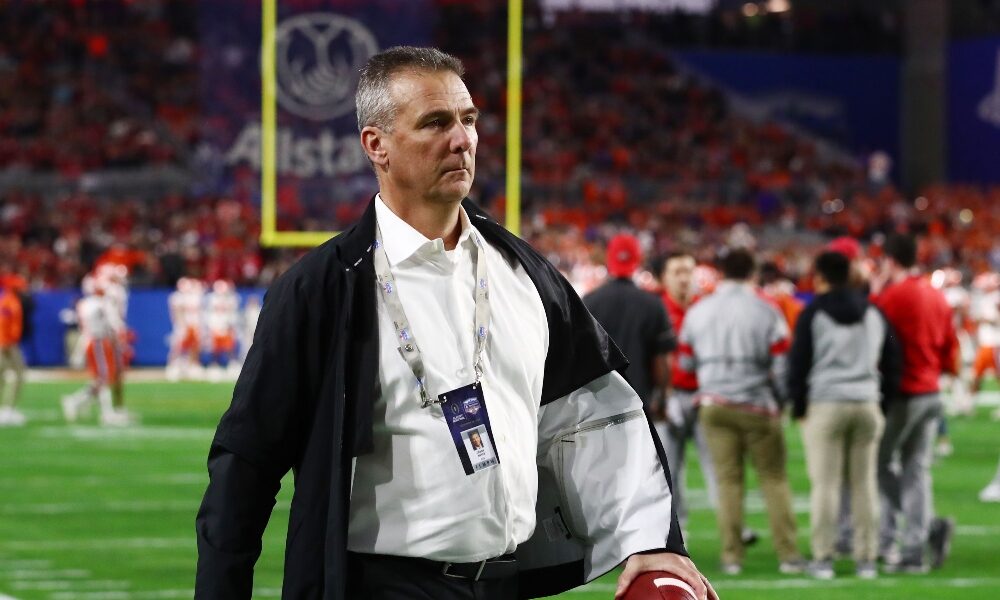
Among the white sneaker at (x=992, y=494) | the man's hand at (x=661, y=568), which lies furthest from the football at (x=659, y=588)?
the white sneaker at (x=992, y=494)

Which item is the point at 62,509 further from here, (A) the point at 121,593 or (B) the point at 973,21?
(B) the point at 973,21

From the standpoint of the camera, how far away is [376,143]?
3451 millimetres

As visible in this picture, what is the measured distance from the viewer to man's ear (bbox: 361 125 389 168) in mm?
3438

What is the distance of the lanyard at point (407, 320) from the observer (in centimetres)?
330

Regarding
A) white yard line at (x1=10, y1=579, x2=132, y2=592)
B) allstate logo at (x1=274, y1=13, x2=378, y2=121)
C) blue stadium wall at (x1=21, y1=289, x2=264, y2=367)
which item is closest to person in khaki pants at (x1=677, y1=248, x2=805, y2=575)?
white yard line at (x1=10, y1=579, x2=132, y2=592)

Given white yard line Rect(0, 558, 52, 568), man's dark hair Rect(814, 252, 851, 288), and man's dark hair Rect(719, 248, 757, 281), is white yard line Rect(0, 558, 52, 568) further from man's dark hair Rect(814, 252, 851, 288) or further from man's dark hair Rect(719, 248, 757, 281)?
man's dark hair Rect(814, 252, 851, 288)

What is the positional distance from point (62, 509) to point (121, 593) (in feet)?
12.6

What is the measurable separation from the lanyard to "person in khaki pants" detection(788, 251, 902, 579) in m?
6.21

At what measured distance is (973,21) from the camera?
4350 centimetres

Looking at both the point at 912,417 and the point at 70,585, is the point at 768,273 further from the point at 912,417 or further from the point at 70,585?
the point at 70,585

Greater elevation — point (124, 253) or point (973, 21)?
Answer: point (973, 21)

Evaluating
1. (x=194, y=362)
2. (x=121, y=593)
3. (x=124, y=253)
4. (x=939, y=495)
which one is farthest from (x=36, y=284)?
(x=121, y=593)

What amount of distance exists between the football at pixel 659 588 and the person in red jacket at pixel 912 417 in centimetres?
672

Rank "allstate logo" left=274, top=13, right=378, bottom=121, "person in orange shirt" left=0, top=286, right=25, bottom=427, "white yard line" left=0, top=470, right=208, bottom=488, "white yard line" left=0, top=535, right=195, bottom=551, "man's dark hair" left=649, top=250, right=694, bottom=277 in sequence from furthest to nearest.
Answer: "person in orange shirt" left=0, top=286, right=25, bottom=427 → "allstate logo" left=274, top=13, right=378, bottom=121 → "white yard line" left=0, top=470, right=208, bottom=488 → "man's dark hair" left=649, top=250, right=694, bottom=277 → "white yard line" left=0, top=535, right=195, bottom=551
